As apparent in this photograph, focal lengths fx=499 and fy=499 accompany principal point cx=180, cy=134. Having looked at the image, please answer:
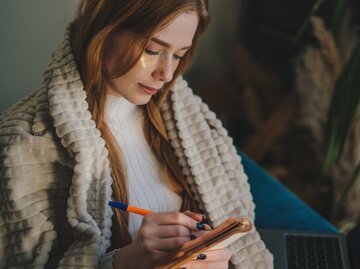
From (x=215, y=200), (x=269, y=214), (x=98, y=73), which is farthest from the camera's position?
(x=269, y=214)

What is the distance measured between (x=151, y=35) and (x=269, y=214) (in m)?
0.71

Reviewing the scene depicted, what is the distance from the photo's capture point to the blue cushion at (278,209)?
1.37 metres

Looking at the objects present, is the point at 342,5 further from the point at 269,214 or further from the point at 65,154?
the point at 65,154

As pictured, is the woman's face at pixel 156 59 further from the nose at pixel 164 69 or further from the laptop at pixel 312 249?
the laptop at pixel 312 249

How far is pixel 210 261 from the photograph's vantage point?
32.7 inches

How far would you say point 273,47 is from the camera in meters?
2.21

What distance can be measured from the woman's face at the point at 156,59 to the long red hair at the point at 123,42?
0.02 m

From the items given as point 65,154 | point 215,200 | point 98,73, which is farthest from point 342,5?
point 65,154

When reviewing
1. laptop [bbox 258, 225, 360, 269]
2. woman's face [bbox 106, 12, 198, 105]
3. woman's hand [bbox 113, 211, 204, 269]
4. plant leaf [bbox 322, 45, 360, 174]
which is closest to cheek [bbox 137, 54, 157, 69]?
woman's face [bbox 106, 12, 198, 105]

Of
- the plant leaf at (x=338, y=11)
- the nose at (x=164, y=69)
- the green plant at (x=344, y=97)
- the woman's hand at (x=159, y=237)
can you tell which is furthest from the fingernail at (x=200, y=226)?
the plant leaf at (x=338, y=11)

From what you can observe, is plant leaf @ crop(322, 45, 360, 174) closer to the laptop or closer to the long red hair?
the laptop

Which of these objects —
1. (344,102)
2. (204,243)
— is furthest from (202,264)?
(344,102)

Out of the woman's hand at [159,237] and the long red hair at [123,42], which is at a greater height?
the long red hair at [123,42]

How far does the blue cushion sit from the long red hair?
0.34 m
